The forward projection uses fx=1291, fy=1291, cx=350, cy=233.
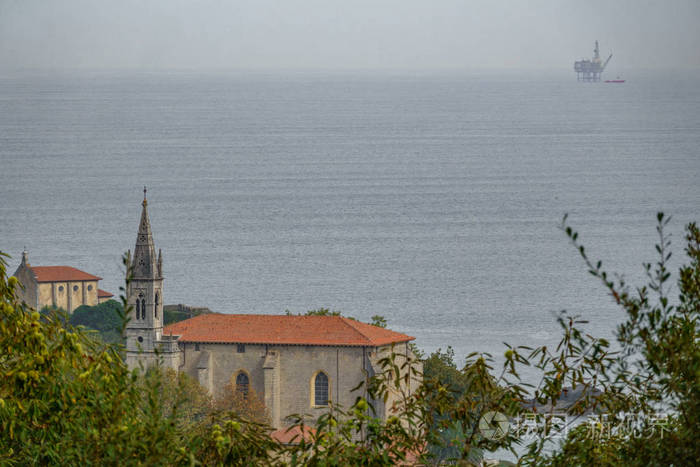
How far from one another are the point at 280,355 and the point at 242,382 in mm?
2598

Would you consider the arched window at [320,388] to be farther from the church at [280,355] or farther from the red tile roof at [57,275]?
the red tile roof at [57,275]

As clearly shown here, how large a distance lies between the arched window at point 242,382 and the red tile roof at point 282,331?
6.10ft

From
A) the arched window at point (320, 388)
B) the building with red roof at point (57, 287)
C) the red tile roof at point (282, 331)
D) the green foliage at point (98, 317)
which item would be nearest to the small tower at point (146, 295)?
the red tile roof at point (282, 331)

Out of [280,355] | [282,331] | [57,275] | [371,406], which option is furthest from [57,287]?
[371,406]

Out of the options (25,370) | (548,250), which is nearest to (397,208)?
(548,250)

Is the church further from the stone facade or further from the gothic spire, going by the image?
the gothic spire

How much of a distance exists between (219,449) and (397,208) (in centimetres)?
18590

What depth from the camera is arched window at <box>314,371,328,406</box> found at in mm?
63719

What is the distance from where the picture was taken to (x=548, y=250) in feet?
536

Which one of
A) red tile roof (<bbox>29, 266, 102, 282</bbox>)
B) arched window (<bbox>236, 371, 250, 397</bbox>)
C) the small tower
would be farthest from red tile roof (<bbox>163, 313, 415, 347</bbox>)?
red tile roof (<bbox>29, 266, 102, 282</bbox>)

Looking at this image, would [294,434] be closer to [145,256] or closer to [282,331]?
[282,331]

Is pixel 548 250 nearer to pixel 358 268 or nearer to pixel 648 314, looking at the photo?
pixel 358 268

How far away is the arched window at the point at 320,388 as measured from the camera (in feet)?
209

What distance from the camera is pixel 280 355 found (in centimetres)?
6450
